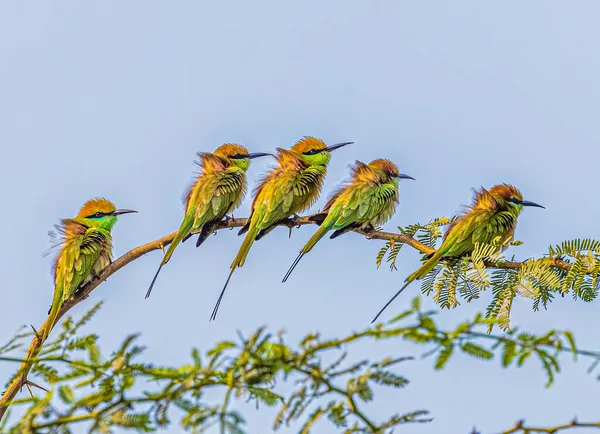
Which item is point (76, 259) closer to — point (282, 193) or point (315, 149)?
point (282, 193)

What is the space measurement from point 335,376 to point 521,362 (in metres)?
0.34

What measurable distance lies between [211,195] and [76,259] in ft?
2.87

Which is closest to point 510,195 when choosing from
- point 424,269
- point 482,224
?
point 482,224

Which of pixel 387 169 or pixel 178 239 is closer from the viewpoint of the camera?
pixel 178 239

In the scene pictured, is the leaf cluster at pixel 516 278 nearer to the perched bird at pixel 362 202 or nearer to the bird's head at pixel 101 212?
the perched bird at pixel 362 202

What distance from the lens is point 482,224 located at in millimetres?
4898

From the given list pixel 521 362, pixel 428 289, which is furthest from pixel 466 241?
pixel 521 362

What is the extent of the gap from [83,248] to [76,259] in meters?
0.14

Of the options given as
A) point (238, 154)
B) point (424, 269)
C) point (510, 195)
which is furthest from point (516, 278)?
point (238, 154)

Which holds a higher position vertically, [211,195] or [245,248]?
[211,195]

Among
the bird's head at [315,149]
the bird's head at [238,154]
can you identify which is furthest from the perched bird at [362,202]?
the bird's head at [238,154]

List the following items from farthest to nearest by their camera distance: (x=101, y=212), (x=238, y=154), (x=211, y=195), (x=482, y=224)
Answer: (x=238, y=154), (x=101, y=212), (x=211, y=195), (x=482, y=224)

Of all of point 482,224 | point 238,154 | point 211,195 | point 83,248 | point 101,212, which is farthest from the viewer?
point 238,154

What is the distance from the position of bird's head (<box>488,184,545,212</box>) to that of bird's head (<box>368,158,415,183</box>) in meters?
0.66
